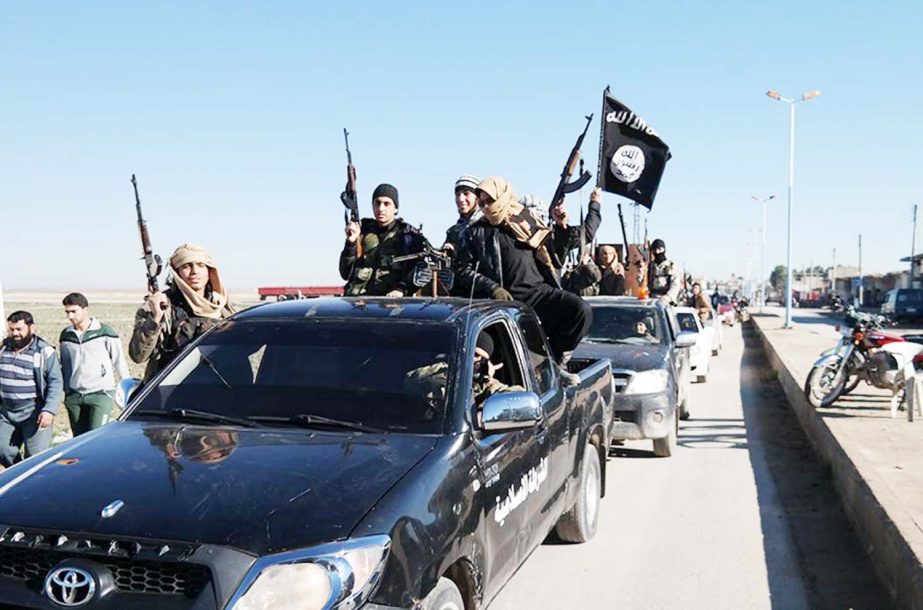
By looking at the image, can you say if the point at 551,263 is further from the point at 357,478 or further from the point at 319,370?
the point at 357,478

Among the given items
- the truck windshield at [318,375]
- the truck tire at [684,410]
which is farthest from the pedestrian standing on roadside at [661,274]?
the truck windshield at [318,375]

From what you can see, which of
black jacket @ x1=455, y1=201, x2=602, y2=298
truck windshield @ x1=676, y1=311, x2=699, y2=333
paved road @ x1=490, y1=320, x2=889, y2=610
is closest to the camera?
paved road @ x1=490, y1=320, x2=889, y2=610

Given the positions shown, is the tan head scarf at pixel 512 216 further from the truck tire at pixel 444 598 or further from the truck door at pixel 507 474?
the truck tire at pixel 444 598

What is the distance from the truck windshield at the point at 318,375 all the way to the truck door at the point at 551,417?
1.03 metres

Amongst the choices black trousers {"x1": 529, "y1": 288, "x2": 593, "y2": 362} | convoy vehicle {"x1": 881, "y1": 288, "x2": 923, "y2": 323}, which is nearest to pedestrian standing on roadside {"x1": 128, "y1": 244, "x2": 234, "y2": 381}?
black trousers {"x1": 529, "y1": 288, "x2": 593, "y2": 362}

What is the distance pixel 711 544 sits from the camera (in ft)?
20.5

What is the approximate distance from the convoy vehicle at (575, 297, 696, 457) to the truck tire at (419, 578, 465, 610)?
18.2ft

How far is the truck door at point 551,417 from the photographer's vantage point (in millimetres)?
5008

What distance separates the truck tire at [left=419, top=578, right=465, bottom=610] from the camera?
10.3 ft

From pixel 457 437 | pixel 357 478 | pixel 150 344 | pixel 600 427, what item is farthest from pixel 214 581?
pixel 600 427

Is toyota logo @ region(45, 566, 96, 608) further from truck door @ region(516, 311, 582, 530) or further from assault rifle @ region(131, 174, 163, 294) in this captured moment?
assault rifle @ region(131, 174, 163, 294)

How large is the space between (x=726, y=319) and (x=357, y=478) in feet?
130

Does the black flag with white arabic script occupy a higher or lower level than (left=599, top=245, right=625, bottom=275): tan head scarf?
higher

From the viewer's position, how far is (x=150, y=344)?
18.1 feet
